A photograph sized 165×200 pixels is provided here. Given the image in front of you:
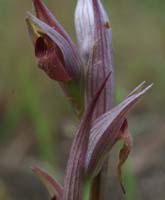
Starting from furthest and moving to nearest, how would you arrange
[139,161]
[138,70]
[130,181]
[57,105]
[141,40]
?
[141,40], [138,70], [57,105], [139,161], [130,181]

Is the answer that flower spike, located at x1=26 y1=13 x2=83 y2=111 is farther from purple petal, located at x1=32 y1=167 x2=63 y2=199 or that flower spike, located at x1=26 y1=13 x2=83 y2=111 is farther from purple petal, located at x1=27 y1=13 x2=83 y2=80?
purple petal, located at x1=32 y1=167 x2=63 y2=199

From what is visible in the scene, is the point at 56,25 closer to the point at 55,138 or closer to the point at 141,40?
the point at 55,138

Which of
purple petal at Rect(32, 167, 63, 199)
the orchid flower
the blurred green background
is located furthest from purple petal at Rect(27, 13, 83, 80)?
the blurred green background

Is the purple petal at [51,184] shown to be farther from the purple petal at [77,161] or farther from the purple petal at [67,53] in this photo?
the purple petal at [67,53]

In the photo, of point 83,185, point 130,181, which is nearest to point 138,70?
point 130,181

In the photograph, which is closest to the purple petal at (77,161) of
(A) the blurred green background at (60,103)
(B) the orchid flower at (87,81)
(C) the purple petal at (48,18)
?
(B) the orchid flower at (87,81)

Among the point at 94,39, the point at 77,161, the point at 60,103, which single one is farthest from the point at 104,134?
the point at 60,103

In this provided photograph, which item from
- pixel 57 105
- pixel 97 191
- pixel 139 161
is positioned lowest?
pixel 139 161
